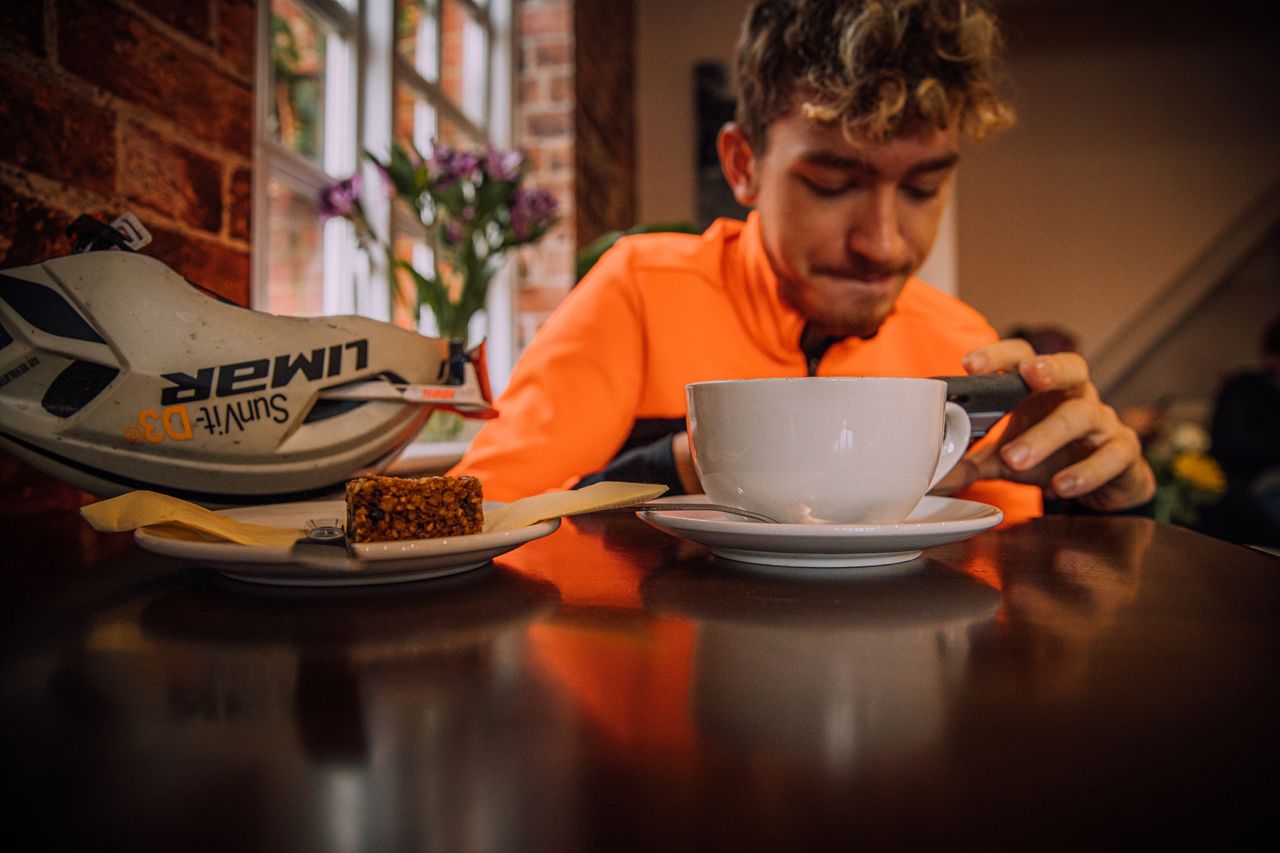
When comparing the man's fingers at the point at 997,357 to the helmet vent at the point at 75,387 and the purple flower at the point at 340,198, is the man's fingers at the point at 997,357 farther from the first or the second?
the purple flower at the point at 340,198

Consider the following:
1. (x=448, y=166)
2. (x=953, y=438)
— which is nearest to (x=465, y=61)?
(x=448, y=166)

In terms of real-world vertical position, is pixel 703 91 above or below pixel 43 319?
above

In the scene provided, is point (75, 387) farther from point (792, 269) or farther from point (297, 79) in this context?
point (297, 79)

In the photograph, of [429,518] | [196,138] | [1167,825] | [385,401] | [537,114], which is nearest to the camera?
[1167,825]

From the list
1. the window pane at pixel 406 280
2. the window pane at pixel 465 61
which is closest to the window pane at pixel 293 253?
the window pane at pixel 406 280

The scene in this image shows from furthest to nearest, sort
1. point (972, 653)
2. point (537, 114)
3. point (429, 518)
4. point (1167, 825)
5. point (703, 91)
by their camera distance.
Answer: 1. point (703, 91)
2. point (537, 114)
3. point (429, 518)
4. point (972, 653)
5. point (1167, 825)

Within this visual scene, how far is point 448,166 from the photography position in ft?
5.05

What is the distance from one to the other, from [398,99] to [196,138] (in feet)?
3.81

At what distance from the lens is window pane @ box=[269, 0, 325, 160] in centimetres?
148

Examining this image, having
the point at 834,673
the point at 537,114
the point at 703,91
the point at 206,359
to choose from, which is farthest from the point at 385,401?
the point at 703,91

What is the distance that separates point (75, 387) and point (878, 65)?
1.01 meters

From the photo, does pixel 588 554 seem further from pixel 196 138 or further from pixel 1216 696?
pixel 196 138

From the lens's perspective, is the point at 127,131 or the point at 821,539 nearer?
the point at 821,539

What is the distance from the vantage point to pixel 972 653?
10.0 inches
